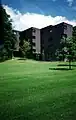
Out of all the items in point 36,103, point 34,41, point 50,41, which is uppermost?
point 34,41

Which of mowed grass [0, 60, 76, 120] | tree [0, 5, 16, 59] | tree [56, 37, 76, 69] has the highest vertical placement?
tree [0, 5, 16, 59]

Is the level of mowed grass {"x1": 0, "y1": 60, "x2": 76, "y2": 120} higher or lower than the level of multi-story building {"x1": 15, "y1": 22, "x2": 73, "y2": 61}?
lower

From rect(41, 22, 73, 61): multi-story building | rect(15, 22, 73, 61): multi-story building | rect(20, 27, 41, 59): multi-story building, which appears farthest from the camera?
rect(20, 27, 41, 59): multi-story building

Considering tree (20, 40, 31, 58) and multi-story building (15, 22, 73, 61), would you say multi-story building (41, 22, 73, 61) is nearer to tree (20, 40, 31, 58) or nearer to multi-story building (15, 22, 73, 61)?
multi-story building (15, 22, 73, 61)

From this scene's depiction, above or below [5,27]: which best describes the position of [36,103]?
below

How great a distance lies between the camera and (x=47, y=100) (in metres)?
3.89

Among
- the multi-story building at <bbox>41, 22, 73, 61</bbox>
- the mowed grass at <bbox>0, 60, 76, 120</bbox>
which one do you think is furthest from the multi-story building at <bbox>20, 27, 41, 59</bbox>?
the mowed grass at <bbox>0, 60, 76, 120</bbox>

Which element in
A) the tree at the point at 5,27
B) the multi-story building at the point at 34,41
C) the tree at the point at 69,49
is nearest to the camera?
the tree at the point at 5,27

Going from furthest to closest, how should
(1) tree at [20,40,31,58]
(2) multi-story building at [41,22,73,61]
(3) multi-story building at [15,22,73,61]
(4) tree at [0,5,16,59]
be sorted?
(1) tree at [20,40,31,58]
(2) multi-story building at [41,22,73,61]
(3) multi-story building at [15,22,73,61]
(4) tree at [0,5,16,59]

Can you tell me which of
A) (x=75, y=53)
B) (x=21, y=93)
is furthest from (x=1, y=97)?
(x=75, y=53)

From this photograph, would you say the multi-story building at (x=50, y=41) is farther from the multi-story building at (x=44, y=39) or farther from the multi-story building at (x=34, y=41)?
the multi-story building at (x=34, y=41)

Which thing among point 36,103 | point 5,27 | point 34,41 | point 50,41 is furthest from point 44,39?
point 36,103

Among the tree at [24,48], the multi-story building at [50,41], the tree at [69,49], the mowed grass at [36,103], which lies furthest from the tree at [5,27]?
the tree at [24,48]

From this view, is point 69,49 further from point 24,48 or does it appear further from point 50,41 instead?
point 24,48
